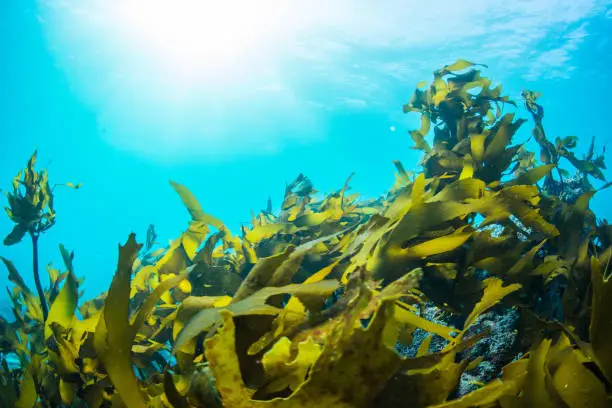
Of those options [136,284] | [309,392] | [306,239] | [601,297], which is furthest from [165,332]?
[601,297]

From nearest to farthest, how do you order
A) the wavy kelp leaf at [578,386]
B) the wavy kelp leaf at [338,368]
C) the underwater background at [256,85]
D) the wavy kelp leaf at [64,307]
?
the wavy kelp leaf at [338,368] → the wavy kelp leaf at [578,386] → the wavy kelp leaf at [64,307] → the underwater background at [256,85]

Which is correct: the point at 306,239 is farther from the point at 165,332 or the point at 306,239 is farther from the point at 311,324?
the point at 311,324

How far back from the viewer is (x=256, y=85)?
35.1 m

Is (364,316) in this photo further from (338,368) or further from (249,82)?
(249,82)

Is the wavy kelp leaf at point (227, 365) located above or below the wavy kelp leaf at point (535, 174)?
below

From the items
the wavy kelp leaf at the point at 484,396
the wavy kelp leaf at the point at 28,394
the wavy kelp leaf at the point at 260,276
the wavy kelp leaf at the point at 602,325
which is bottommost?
the wavy kelp leaf at the point at 28,394

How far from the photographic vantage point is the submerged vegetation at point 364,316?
1.38 feet

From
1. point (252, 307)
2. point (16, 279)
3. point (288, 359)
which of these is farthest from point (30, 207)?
point (288, 359)

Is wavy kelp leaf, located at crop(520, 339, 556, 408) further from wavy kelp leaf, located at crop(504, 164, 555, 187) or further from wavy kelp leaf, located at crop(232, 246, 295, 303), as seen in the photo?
wavy kelp leaf, located at crop(504, 164, 555, 187)

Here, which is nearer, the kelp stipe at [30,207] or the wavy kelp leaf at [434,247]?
the wavy kelp leaf at [434,247]

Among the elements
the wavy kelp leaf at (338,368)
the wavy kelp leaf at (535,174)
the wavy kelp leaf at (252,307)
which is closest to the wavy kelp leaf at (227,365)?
the wavy kelp leaf at (338,368)

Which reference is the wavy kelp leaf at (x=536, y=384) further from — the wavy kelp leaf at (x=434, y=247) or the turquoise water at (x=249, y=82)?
the turquoise water at (x=249, y=82)

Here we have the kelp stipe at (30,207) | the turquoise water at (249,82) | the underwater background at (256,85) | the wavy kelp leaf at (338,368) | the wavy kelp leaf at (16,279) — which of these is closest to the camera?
the wavy kelp leaf at (338,368)

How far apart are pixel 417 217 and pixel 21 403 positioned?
102 cm
